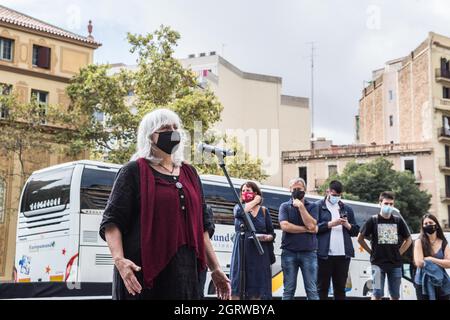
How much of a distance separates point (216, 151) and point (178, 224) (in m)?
4.17

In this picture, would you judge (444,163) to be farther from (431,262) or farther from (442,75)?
(431,262)

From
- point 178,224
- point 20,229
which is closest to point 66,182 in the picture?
point 20,229

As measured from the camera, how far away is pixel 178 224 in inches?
159

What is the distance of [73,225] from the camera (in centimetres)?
1390

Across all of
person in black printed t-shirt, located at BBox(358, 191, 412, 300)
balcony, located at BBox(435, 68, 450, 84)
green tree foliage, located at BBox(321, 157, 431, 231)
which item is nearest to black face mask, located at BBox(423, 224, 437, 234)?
person in black printed t-shirt, located at BBox(358, 191, 412, 300)

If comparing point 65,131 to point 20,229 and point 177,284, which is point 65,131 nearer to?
point 20,229

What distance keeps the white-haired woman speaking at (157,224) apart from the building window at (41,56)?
107ft

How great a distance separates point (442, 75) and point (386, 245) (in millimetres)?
54386

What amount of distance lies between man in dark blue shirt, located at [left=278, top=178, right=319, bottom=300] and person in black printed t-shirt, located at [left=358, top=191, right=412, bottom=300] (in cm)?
98

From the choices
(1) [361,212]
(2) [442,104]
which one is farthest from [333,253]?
(2) [442,104]

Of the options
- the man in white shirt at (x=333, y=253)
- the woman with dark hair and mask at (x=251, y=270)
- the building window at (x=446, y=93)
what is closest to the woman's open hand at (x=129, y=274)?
the woman with dark hair and mask at (x=251, y=270)

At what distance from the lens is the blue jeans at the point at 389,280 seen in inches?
387

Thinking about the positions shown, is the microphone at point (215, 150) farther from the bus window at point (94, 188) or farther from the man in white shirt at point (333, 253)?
the bus window at point (94, 188)

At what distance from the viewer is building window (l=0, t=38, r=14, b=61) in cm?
3416
